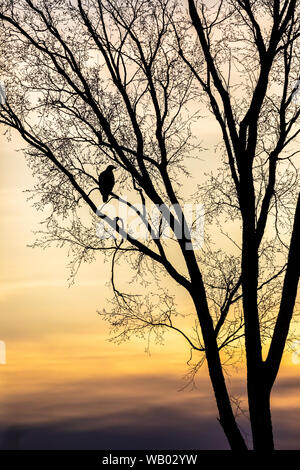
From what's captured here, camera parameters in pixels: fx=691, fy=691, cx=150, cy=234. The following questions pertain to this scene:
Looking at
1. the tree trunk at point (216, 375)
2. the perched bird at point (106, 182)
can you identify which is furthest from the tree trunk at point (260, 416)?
the perched bird at point (106, 182)

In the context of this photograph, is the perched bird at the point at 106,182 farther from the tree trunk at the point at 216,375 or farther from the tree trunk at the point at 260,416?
the tree trunk at the point at 260,416

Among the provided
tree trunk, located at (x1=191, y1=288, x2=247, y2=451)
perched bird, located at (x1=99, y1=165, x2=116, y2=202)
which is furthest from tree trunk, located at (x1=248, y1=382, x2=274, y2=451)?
perched bird, located at (x1=99, y1=165, x2=116, y2=202)

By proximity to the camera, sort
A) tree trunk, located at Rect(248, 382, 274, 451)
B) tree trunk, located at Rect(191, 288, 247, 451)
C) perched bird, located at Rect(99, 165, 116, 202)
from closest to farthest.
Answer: tree trunk, located at Rect(248, 382, 274, 451), tree trunk, located at Rect(191, 288, 247, 451), perched bird, located at Rect(99, 165, 116, 202)

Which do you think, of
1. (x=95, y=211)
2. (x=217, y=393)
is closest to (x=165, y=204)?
(x=95, y=211)

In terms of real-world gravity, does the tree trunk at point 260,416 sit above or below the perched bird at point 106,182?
below

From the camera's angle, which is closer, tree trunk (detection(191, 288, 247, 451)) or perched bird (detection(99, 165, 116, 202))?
tree trunk (detection(191, 288, 247, 451))

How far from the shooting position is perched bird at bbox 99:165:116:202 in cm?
1048

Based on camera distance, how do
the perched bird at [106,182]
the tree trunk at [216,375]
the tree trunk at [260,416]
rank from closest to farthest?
the tree trunk at [260,416] → the tree trunk at [216,375] → the perched bird at [106,182]

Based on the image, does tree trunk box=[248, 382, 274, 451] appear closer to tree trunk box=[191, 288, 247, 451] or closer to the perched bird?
tree trunk box=[191, 288, 247, 451]

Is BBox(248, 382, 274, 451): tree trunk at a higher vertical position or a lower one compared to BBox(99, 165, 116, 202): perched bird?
lower

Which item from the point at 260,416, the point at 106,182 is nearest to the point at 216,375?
the point at 260,416

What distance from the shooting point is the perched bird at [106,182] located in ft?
34.4

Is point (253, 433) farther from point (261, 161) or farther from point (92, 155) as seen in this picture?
point (92, 155)

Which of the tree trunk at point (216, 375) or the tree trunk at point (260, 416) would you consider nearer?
the tree trunk at point (260, 416)
